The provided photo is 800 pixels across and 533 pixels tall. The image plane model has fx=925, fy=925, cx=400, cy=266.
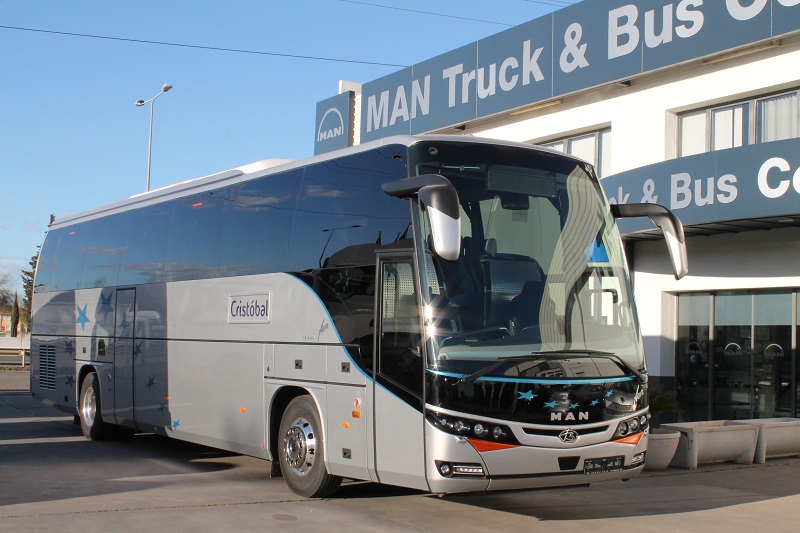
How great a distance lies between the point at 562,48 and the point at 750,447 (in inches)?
367

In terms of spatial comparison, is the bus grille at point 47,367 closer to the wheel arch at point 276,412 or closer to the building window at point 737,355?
the wheel arch at point 276,412

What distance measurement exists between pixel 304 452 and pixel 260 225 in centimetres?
292

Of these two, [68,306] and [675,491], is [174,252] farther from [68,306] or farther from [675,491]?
[675,491]

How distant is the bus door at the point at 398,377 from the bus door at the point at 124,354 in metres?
6.49

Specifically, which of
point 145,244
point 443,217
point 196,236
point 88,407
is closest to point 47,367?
point 88,407

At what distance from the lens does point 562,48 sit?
1931 cm

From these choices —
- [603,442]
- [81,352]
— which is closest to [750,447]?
[603,442]

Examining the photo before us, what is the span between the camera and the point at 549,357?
822cm

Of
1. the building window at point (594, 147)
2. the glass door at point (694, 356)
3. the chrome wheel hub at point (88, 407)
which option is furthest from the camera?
the building window at point (594, 147)

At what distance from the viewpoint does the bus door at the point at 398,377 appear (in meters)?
8.29

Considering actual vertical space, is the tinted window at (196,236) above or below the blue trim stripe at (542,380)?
above

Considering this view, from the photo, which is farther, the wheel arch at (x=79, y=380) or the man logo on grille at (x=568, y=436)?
the wheel arch at (x=79, y=380)

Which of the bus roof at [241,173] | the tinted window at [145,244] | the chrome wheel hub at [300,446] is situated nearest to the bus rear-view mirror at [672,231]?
the bus roof at [241,173]

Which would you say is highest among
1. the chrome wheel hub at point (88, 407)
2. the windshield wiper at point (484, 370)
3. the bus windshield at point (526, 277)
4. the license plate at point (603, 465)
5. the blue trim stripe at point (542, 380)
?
the bus windshield at point (526, 277)
